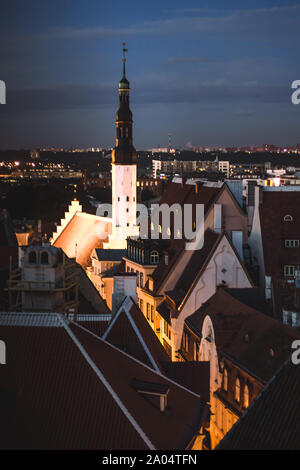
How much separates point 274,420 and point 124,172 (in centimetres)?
6403

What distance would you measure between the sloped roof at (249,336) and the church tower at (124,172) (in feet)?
146

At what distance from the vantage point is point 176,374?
28.1m

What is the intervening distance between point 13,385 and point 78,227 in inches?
2172

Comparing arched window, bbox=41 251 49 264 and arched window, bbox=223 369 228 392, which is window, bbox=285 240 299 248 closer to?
arched window, bbox=223 369 228 392

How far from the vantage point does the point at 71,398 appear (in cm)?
2008

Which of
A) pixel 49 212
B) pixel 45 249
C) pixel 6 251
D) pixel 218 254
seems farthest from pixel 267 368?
pixel 49 212

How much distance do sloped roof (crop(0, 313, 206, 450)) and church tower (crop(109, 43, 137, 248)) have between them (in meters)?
57.3

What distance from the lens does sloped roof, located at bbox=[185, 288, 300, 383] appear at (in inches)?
1128

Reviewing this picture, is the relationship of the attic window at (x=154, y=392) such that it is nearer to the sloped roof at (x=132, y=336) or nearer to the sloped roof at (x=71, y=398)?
the sloped roof at (x=71, y=398)

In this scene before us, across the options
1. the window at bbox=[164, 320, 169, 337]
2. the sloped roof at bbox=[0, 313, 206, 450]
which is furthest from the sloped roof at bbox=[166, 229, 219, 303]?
the sloped roof at bbox=[0, 313, 206, 450]

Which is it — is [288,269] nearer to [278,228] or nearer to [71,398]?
[278,228]

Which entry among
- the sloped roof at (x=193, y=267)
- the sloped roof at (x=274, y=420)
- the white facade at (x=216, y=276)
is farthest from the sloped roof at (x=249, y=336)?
the sloped roof at (x=193, y=267)

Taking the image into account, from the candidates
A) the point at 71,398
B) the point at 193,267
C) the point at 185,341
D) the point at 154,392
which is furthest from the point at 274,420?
the point at 193,267
